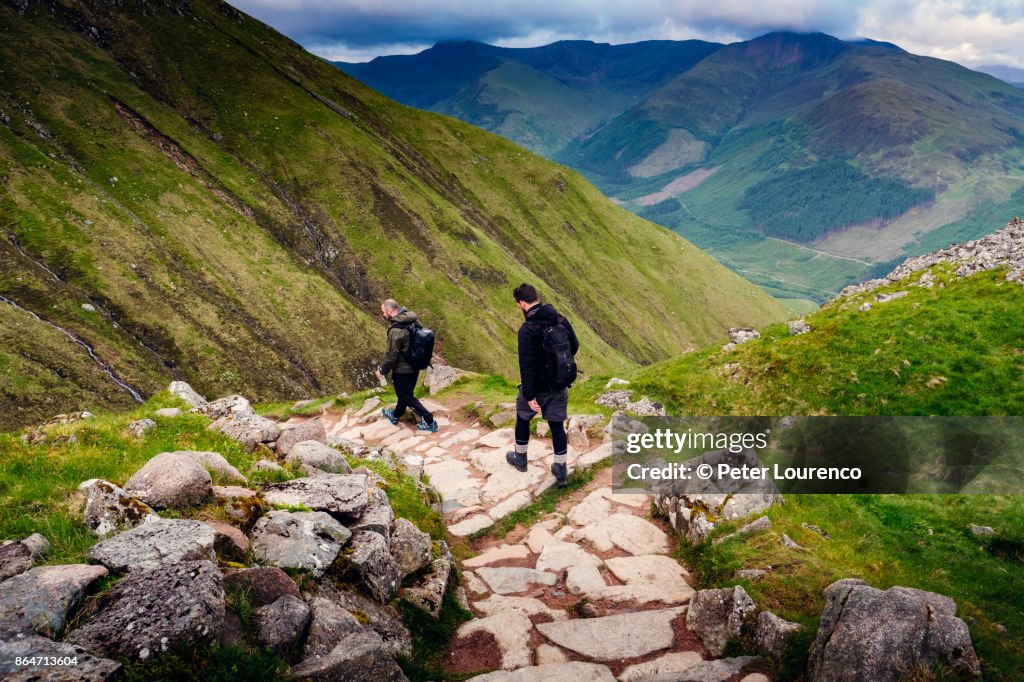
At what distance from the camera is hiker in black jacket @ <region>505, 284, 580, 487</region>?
13.9 m

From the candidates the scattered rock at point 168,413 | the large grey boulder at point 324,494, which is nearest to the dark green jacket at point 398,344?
the scattered rock at point 168,413

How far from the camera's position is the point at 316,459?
12875 millimetres

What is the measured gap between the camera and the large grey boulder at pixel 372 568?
8.93 m

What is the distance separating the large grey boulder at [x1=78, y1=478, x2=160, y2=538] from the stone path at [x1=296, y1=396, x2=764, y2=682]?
5219 mm

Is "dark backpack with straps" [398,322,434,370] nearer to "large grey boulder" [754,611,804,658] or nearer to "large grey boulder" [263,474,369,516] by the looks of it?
"large grey boulder" [263,474,369,516]

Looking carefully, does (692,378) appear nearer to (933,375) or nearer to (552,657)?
(933,375)

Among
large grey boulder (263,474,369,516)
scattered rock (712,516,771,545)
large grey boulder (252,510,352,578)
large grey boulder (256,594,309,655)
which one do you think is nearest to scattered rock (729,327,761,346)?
scattered rock (712,516,771,545)

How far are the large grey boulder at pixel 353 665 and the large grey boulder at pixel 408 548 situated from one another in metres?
2.39

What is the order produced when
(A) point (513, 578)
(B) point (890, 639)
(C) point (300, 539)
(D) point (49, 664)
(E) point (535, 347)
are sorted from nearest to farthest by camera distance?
(D) point (49, 664) → (B) point (890, 639) → (C) point (300, 539) → (A) point (513, 578) → (E) point (535, 347)

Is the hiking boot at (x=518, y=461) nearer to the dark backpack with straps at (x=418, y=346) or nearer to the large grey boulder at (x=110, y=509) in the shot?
the dark backpack with straps at (x=418, y=346)

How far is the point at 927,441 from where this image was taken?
13555 mm

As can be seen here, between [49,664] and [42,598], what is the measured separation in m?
1.06

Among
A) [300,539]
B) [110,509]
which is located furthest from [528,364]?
[110,509]

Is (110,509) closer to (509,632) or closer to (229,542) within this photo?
(229,542)
